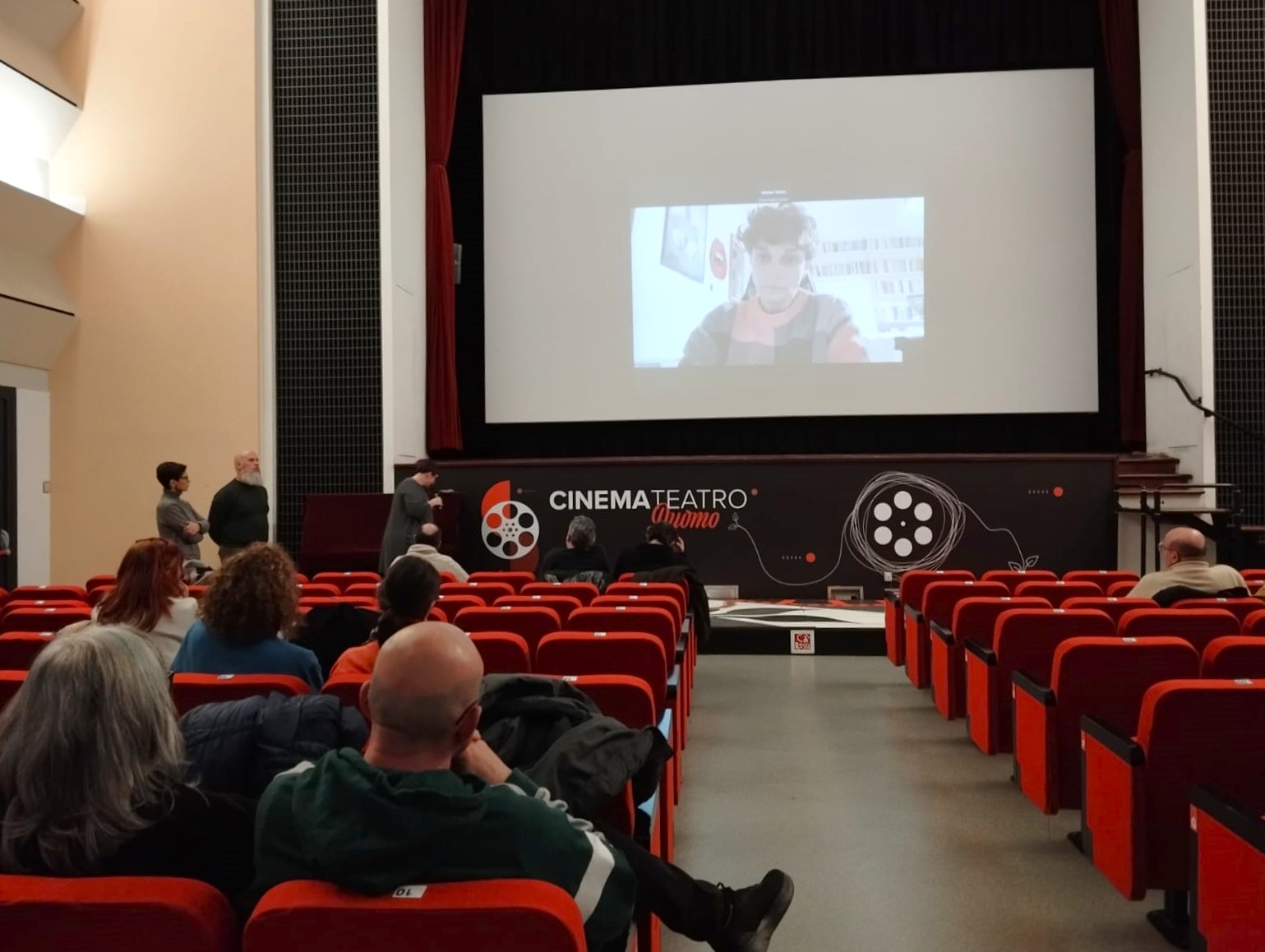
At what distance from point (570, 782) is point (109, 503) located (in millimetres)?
8820

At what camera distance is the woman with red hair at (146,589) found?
3.17m

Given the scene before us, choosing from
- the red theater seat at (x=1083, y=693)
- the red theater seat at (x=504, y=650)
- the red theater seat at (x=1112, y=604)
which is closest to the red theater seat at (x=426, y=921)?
the red theater seat at (x=504, y=650)

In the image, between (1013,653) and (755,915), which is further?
(1013,653)

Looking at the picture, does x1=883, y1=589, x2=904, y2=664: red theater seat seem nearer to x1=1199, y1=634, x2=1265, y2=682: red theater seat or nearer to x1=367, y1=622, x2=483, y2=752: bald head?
x1=1199, y1=634, x2=1265, y2=682: red theater seat

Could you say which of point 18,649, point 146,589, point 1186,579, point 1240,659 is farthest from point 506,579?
point 1240,659

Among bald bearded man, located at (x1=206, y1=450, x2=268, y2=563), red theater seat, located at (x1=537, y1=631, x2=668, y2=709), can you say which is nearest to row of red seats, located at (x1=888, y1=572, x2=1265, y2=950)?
red theater seat, located at (x1=537, y1=631, x2=668, y2=709)

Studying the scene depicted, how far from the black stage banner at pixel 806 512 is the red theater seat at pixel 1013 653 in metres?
5.35

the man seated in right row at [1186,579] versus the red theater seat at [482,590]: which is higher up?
the man seated in right row at [1186,579]

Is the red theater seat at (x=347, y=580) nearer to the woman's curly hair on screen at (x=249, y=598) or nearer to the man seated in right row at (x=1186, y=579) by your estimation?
the woman's curly hair on screen at (x=249, y=598)

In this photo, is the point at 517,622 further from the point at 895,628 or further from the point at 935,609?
the point at 895,628

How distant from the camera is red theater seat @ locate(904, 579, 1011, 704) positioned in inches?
208

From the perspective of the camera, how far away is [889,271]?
1037cm

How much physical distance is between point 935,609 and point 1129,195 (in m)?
6.76

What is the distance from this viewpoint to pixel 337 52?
378 inches
